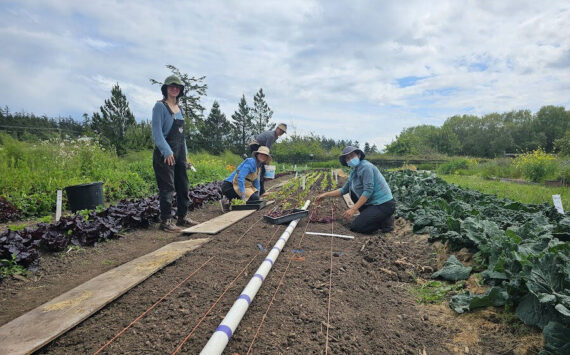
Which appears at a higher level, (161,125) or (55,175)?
(161,125)

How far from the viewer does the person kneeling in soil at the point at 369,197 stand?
4.82m

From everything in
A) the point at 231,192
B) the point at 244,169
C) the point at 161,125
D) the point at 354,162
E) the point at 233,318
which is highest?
the point at 161,125

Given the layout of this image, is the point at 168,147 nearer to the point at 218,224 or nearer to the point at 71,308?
the point at 218,224

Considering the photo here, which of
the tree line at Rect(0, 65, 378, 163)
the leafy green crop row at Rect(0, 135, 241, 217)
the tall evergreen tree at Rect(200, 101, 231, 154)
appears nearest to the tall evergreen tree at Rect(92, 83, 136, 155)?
the tree line at Rect(0, 65, 378, 163)

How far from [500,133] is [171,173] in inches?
2821

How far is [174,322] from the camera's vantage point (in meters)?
2.14

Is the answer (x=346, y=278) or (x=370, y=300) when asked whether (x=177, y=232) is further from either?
(x=370, y=300)

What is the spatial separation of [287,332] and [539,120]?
7525cm

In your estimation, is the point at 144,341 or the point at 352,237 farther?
the point at 352,237

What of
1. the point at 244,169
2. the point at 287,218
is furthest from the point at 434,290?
the point at 244,169

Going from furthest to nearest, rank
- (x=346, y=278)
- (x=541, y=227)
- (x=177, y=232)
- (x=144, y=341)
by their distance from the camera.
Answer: (x=177, y=232) → (x=541, y=227) → (x=346, y=278) → (x=144, y=341)

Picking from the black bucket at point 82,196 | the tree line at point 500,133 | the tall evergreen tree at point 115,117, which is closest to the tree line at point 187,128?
the tall evergreen tree at point 115,117

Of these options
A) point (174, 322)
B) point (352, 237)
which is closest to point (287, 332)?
point (174, 322)

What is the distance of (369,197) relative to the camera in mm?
5145
